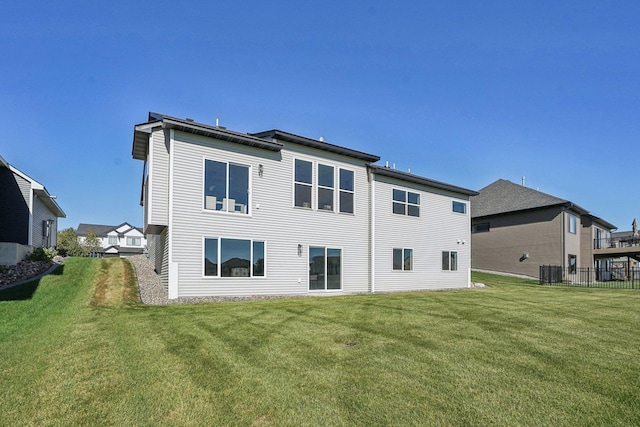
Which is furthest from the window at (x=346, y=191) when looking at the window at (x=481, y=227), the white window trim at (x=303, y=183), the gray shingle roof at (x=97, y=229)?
the gray shingle roof at (x=97, y=229)

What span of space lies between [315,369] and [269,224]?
955 cm

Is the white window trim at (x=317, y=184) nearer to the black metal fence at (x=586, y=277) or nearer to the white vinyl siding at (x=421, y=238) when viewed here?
the white vinyl siding at (x=421, y=238)

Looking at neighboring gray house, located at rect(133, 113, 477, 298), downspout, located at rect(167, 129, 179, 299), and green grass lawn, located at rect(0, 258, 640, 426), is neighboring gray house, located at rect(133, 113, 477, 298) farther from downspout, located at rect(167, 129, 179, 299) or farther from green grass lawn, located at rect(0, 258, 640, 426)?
green grass lawn, located at rect(0, 258, 640, 426)

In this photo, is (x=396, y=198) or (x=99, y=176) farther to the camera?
(x=99, y=176)

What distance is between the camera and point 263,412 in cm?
346

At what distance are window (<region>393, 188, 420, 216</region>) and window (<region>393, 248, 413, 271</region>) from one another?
6.03 ft

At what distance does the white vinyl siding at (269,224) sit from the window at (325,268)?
222mm

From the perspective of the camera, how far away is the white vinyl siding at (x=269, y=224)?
12164 millimetres

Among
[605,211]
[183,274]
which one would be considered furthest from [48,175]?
[605,211]

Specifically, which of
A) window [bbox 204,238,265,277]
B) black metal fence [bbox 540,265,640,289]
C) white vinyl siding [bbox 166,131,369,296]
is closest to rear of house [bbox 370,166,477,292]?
white vinyl siding [bbox 166,131,369,296]

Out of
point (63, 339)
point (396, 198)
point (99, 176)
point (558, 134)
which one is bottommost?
point (63, 339)

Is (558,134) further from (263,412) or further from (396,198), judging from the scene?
(263,412)

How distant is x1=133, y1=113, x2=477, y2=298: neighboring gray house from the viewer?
40.1 feet

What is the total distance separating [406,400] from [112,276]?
44.1ft
